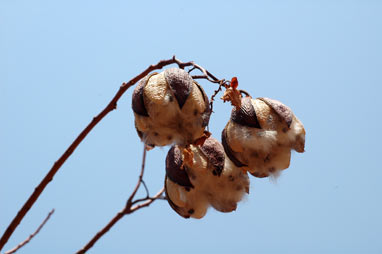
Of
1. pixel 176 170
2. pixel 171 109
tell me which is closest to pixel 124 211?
pixel 176 170

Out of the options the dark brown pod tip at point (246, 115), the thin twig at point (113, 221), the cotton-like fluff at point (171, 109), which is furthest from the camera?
the thin twig at point (113, 221)

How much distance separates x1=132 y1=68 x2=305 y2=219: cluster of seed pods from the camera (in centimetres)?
125

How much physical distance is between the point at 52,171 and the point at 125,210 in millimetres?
606

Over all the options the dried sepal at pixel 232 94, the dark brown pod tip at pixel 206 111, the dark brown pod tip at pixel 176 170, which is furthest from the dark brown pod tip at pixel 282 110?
the dark brown pod tip at pixel 176 170

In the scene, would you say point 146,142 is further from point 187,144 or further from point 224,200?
point 224,200

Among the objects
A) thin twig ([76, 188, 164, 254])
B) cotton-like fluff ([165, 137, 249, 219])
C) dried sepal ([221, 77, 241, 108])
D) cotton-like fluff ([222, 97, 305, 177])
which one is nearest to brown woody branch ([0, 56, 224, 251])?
dried sepal ([221, 77, 241, 108])

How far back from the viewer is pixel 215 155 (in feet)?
4.69

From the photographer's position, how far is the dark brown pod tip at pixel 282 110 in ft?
4.51

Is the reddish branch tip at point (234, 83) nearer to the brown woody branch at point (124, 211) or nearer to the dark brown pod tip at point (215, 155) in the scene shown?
the dark brown pod tip at point (215, 155)

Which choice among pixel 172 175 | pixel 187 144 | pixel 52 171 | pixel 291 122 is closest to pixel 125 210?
pixel 52 171

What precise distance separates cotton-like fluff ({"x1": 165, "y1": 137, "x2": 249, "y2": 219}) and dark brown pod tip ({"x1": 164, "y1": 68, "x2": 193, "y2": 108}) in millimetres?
253

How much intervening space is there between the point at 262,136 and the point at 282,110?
130 mm

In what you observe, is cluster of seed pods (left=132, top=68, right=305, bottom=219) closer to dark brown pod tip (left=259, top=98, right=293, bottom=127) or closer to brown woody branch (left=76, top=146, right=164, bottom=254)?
dark brown pod tip (left=259, top=98, right=293, bottom=127)

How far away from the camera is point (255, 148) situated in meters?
1.32
